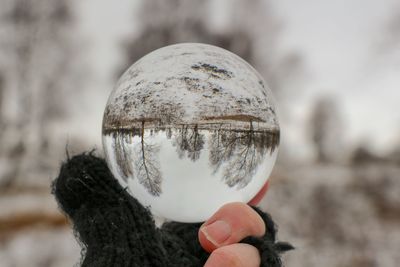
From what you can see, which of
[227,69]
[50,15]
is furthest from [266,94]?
[50,15]

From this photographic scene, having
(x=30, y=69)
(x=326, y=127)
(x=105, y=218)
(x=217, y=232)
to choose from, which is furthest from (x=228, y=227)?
(x=326, y=127)

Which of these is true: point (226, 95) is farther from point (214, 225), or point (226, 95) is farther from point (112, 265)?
point (112, 265)

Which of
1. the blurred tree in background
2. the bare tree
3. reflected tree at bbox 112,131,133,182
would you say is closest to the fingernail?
reflected tree at bbox 112,131,133,182

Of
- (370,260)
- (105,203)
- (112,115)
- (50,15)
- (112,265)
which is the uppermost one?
(50,15)

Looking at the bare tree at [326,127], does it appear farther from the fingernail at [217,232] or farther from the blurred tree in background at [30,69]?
the fingernail at [217,232]

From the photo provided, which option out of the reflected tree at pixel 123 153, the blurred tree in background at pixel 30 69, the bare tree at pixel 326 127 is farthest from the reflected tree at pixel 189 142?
the bare tree at pixel 326 127

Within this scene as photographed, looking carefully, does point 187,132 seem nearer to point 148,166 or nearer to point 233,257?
point 148,166
